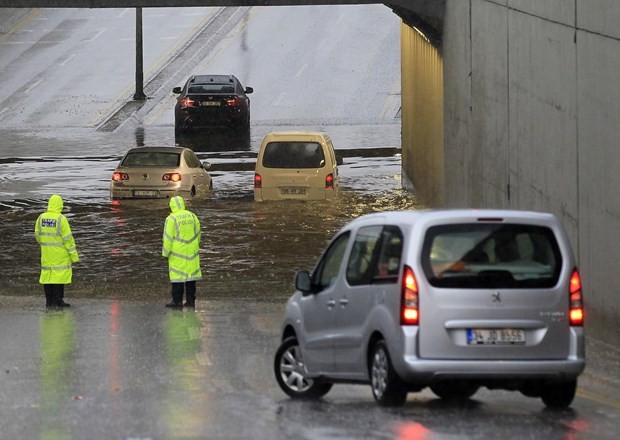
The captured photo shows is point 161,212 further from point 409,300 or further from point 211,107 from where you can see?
point 409,300

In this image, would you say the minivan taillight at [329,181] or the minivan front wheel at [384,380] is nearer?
the minivan front wheel at [384,380]

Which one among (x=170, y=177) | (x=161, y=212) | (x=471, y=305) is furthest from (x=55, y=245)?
(x=170, y=177)

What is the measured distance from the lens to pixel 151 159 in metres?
32.2

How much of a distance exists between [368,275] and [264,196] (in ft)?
65.1

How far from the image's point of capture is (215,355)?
48.3ft

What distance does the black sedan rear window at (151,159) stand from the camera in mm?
31984

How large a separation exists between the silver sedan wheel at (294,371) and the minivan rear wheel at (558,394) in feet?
6.01

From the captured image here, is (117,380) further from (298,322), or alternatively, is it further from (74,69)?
(74,69)

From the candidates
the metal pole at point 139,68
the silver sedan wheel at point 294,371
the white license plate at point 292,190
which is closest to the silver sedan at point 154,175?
the white license plate at point 292,190

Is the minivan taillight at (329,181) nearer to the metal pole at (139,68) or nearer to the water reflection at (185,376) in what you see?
the water reflection at (185,376)

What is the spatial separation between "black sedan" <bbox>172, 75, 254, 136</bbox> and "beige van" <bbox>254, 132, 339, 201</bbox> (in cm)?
1466

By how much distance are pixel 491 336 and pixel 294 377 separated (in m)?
2.00

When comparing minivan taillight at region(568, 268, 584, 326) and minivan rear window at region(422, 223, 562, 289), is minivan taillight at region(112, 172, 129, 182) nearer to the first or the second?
minivan rear window at region(422, 223, 562, 289)

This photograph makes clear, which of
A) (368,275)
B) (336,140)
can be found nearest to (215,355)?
(368,275)
